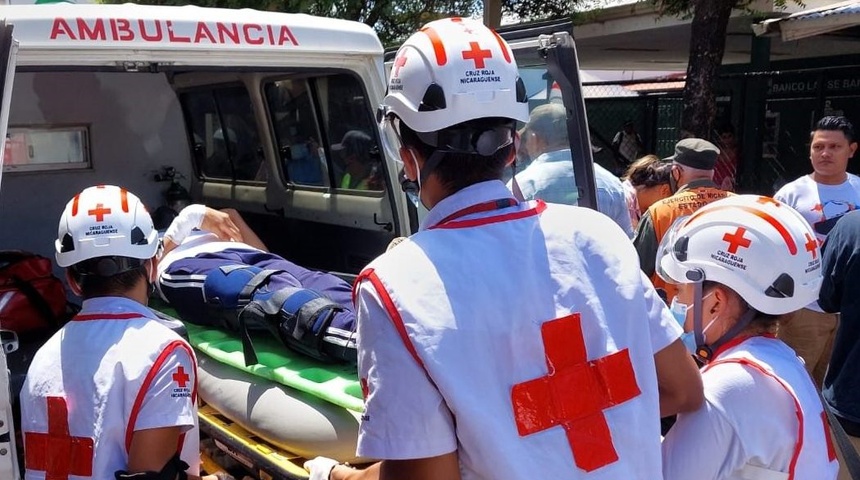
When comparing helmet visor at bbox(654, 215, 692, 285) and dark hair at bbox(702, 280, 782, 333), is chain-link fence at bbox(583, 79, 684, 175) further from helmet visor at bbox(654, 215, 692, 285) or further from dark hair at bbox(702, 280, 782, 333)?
dark hair at bbox(702, 280, 782, 333)

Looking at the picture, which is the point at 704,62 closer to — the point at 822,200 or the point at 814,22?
the point at 814,22

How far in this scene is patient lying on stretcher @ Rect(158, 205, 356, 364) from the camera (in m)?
3.04


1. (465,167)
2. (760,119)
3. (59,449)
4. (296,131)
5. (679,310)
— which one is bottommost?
(59,449)

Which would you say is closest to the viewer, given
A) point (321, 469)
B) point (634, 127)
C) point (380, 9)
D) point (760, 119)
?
point (321, 469)

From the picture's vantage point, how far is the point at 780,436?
159 cm

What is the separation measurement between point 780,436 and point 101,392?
159 centimetres

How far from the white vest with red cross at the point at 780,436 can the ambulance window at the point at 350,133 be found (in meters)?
2.84

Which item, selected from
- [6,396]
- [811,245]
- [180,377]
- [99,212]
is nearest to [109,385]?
[180,377]

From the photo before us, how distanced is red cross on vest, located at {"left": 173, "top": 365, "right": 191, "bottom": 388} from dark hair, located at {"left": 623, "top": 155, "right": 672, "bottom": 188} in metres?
3.67

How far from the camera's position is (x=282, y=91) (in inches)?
210

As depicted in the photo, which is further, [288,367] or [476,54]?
[288,367]

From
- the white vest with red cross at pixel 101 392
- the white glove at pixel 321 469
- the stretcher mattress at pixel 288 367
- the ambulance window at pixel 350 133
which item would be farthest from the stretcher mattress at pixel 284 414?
the ambulance window at pixel 350 133

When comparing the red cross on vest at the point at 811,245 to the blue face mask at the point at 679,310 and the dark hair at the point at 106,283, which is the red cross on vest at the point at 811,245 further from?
the dark hair at the point at 106,283

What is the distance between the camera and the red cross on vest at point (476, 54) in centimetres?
148
